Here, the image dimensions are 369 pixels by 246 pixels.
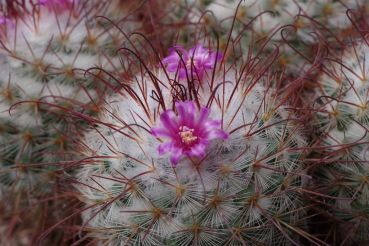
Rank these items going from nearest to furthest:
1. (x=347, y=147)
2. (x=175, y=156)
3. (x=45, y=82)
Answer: (x=175, y=156) → (x=347, y=147) → (x=45, y=82)

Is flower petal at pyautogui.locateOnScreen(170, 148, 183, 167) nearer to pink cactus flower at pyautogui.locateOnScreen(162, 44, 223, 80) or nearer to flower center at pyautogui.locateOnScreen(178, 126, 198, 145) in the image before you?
flower center at pyautogui.locateOnScreen(178, 126, 198, 145)

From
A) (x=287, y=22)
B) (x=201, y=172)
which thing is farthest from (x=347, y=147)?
(x=287, y=22)

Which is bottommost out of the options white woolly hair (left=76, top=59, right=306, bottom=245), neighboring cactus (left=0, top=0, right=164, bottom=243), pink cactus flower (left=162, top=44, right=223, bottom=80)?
white woolly hair (left=76, top=59, right=306, bottom=245)

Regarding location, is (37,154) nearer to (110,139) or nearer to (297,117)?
(110,139)

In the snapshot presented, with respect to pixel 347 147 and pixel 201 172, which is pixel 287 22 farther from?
pixel 201 172

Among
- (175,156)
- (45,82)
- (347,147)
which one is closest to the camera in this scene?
(175,156)

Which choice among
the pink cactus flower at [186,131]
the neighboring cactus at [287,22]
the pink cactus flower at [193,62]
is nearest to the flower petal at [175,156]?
the pink cactus flower at [186,131]

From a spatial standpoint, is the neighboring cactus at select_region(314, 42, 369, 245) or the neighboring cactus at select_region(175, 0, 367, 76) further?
the neighboring cactus at select_region(175, 0, 367, 76)

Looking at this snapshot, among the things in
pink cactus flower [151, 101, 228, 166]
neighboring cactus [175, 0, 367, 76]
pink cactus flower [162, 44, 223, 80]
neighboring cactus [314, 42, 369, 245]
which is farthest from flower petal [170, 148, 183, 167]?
neighboring cactus [175, 0, 367, 76]
